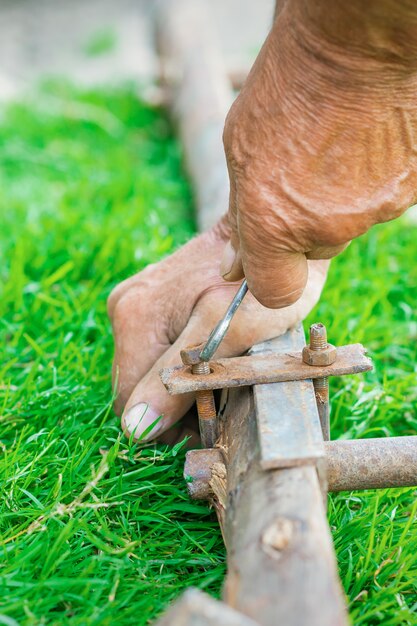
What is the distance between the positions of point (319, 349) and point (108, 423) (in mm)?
604

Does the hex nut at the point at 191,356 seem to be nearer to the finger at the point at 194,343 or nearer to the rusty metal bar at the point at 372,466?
the finger at the point at 194,343

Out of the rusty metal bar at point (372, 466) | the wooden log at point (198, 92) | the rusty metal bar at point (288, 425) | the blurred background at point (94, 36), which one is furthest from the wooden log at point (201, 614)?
the blurred background at point (94, 36)

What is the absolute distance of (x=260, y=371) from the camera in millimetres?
1570

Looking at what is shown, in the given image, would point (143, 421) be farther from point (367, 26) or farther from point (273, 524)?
point (367, 26)

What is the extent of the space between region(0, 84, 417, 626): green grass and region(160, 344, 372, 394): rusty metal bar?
215 millimetres

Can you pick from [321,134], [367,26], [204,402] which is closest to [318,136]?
[321,134]

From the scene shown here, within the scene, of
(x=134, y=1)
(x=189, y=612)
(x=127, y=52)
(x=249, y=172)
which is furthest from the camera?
(x=134, y=1)

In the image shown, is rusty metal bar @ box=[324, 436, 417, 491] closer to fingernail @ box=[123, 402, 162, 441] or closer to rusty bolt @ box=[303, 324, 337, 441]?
rusty bolt @ box=[303, 324, 337, 441]

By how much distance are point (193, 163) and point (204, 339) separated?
192 centimetres

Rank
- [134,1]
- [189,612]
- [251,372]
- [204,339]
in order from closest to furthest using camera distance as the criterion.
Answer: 1. [189,612]
2. [251,372]
3. [204,339]
4. [134,1]

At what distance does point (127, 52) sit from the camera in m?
6.69

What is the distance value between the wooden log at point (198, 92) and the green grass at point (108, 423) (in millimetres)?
219

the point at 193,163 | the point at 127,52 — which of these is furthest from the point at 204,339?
the point at 127,52

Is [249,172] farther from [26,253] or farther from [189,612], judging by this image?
[26,253]
